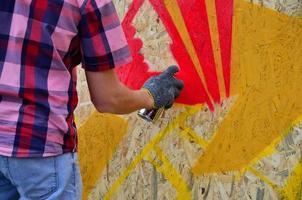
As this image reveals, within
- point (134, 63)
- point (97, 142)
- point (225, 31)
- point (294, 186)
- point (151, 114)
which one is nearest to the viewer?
point (294, 186)

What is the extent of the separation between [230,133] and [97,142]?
2.50 feet

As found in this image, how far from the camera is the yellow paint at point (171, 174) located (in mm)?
2055

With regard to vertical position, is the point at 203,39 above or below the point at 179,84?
above

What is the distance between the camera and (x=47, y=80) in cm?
146

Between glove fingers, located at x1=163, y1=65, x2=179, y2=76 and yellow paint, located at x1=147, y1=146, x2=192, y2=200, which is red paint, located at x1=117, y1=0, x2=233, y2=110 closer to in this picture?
glove fingers, located at x1=163, y1=65, x2=179, y2=76

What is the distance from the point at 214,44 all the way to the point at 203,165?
1.51 feet

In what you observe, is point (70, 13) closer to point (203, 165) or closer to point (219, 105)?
point (219, 105)

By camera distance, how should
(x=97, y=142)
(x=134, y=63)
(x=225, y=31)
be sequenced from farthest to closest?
(x=97, y=142)
(x=134, y=63)
(x=225, y=31)

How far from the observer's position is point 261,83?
1.79 metres

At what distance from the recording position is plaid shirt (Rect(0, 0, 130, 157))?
4.64ft

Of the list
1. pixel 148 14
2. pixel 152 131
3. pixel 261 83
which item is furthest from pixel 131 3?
pixel 261 83

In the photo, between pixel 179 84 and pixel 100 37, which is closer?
pixel 100 37

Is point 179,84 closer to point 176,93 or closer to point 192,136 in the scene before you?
point 176,93

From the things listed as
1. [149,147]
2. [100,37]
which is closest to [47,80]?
[100,37]
